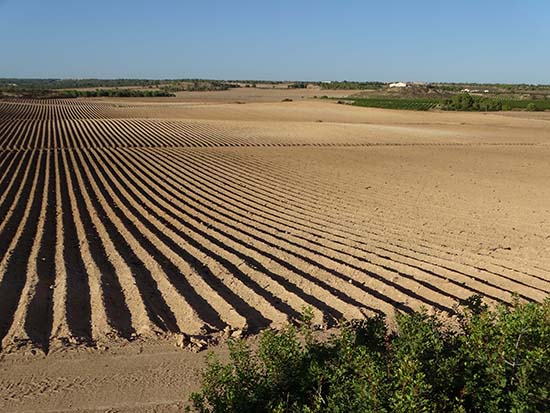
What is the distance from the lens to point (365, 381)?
12.7 feet

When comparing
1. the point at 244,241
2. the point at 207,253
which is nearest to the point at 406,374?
Result: the point at 207,253

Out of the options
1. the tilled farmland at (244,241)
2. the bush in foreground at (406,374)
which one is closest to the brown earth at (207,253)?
the tilled farmland at (244,241)

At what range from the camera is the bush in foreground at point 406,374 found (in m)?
3.80

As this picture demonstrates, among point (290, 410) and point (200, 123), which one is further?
point (200, 123)

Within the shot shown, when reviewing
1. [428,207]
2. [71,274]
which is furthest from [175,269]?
[428,207]

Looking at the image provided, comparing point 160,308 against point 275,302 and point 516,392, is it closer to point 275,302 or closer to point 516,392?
point 275,302

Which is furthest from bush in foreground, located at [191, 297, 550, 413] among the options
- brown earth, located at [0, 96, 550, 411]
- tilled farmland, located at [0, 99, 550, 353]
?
tilled farmland, located at [0, 99, 550, 353]

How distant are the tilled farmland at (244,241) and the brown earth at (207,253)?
4 centimetres

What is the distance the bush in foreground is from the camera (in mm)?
3801

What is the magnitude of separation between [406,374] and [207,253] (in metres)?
6.00

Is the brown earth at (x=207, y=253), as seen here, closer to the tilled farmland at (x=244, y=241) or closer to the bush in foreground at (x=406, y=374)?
the tilled farmland at (x=244, y=241)

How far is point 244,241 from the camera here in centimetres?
1024

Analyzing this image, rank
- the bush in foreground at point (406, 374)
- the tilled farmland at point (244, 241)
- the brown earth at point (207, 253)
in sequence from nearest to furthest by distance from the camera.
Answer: the bush in foreground at point (406, 374) < the brown earth at point (207, 253) < the tilled farmland at point (244, 241)

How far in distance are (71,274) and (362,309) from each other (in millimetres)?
3930
